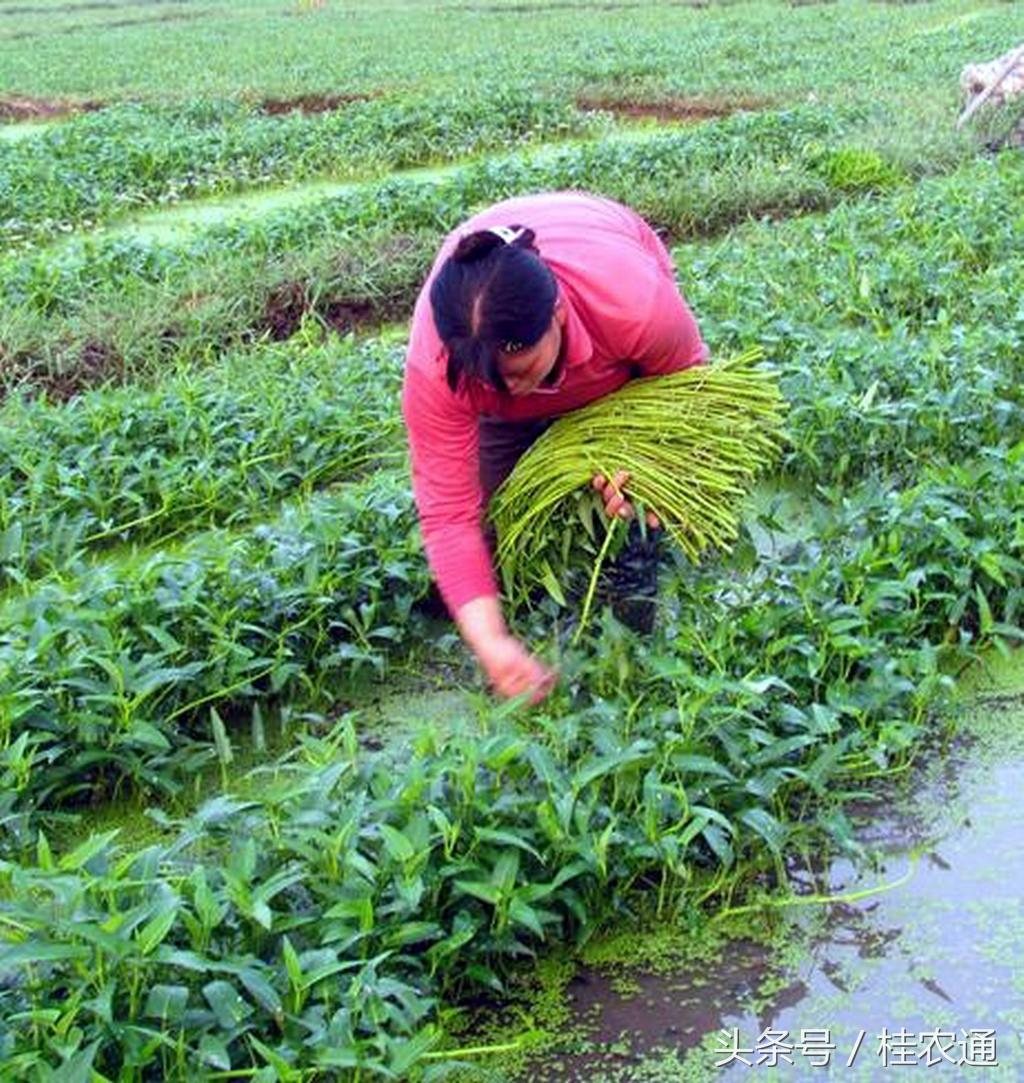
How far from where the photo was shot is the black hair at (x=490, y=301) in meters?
2.52

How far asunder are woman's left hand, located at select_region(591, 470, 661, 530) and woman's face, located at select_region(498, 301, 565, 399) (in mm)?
361

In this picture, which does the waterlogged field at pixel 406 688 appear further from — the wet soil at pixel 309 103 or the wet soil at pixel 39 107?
the wet soil at pixel 39 107

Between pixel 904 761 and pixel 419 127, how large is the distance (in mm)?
8468

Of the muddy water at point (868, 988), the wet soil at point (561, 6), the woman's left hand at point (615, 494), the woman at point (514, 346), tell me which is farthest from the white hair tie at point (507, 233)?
the wet soil at point (561, 6)

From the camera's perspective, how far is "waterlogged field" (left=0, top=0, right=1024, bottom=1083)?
7.63 feet

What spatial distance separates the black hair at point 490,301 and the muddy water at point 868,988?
0.98m

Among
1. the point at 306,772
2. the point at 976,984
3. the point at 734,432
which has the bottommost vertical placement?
the point at 976,984

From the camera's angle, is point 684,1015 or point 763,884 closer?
point 684,1015

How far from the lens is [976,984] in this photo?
96.2 inches

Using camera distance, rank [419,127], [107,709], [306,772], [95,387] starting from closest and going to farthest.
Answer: [306,772] < [107,709] < [95,387] < [419,127]

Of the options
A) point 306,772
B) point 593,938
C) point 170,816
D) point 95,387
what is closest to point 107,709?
point 170,816

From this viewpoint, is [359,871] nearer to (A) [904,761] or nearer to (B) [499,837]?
(B) [499,837]

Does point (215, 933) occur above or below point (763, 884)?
above

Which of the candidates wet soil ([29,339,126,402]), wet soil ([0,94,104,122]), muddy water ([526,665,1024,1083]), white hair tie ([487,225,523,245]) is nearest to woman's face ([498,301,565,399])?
white hair tie ([487,225,523,245])
